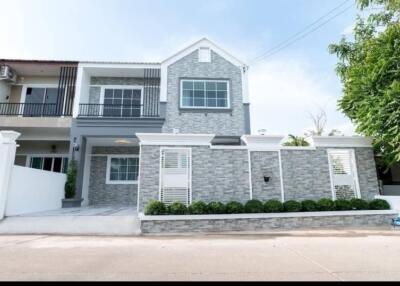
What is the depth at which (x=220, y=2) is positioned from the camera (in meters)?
9.17

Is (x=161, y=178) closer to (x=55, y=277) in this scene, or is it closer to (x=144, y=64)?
(x=55, y=277)

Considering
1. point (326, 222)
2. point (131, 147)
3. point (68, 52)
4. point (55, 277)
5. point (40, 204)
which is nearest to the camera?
point (55, 277)

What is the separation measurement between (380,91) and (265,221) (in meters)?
5.63

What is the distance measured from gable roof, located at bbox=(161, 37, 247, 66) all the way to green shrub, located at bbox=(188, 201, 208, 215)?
25.8ft

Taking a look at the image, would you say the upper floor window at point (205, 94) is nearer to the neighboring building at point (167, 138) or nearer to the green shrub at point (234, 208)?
the neighboring building at point (167, 138)

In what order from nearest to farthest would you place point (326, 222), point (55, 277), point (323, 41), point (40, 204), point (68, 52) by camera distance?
point (55, 277), point (326, 222), point (40, 204), point (323, 41), point (68, 52)

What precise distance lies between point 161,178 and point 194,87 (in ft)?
19.1

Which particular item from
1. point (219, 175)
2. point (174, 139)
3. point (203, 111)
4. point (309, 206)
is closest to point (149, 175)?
point (174, 139)

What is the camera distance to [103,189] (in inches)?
504

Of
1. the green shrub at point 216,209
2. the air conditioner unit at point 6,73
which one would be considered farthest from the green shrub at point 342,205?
the air conditioner unit at point 6,73

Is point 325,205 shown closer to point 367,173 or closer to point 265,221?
point 265,221

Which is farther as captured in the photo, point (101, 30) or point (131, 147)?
point (131, 147)

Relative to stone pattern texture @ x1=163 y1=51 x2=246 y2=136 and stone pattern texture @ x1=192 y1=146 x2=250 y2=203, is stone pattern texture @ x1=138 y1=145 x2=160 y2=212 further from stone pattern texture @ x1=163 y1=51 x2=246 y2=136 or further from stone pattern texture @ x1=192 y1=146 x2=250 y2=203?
stone pattern texture @ x1=163 y1=51 x2=246 y2=136

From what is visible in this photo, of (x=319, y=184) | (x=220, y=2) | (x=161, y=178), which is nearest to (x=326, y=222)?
(x=319, y=184)
